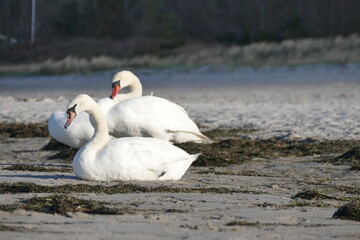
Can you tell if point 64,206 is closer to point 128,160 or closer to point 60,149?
point 128,160

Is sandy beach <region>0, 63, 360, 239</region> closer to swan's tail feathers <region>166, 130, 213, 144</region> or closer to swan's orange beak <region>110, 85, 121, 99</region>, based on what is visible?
swan's tail feathers <region>166, 130, 213, 144</region>

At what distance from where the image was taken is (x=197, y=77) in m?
27.8

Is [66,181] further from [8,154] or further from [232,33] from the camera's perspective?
[232,33]

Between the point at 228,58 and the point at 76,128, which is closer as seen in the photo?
the point at 76,128

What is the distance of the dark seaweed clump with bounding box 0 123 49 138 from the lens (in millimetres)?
13242

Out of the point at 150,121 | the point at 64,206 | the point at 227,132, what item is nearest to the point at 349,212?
the point at 64,206

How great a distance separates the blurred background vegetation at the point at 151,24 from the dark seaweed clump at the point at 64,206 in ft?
100

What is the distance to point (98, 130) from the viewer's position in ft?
27.3

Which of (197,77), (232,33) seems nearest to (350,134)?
(197,77)

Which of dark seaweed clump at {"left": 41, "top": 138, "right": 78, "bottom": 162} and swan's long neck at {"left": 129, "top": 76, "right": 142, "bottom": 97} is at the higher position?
swan's long neck at {"left": 129, "top": 76, "right": 142, "bottom": 97}

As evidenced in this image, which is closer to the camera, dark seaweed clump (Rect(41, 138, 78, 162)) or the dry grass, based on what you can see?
dark seaweed clump (Rect(41, 138, 78, 162))

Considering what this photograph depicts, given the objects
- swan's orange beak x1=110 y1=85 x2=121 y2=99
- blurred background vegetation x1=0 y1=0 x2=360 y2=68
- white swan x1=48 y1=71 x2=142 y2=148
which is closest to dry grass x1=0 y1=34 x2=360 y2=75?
blurred background vegetation x1=0 y1=0 x2=360 y2=68

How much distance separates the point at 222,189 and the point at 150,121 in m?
3.59

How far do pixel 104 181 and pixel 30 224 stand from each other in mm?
2334
